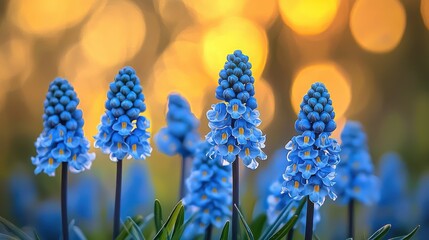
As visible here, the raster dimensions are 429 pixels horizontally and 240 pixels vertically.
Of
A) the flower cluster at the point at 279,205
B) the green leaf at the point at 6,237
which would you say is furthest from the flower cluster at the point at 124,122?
the flower cluster at the point at 279,205

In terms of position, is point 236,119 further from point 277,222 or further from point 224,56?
point 224,56

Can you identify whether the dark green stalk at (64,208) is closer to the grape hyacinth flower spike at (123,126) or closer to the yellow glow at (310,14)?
the grape hyacinth flower spike at (123,126)

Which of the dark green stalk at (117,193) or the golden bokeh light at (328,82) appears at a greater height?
the golden bokeh light at (328,82)

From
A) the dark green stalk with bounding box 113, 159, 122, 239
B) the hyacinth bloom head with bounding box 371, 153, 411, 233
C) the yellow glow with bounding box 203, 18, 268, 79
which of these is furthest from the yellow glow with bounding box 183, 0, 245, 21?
the dark green stalk with bounding box 113, 159, 122, 239

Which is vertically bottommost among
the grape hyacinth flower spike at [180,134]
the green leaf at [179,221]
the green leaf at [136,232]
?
the green leaf at [136,232]

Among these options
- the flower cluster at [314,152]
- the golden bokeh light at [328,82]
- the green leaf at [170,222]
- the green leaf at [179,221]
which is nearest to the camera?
the flower cluster at [314,152]

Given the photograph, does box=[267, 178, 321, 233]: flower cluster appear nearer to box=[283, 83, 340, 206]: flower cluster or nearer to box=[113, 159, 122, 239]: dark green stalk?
box=[283, 83, 340, 206]: flower cluster
